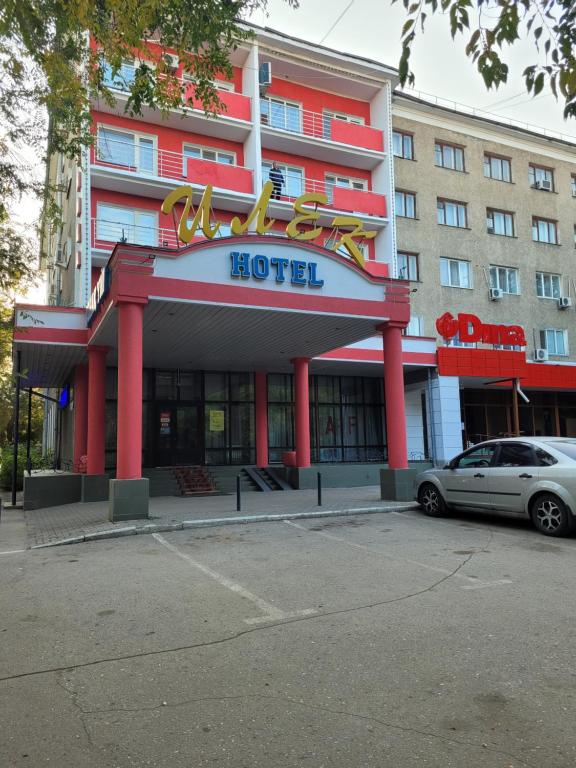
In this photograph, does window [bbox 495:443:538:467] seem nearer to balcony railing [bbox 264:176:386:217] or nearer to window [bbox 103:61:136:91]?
window [bbox 103:61:136:91]

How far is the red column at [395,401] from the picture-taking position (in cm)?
1466

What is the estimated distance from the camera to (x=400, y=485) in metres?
14.3

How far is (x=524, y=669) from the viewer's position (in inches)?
163

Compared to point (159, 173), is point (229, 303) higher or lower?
lower

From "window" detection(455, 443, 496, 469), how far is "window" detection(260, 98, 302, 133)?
17209mm

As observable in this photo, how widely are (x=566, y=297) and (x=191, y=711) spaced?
100 feet

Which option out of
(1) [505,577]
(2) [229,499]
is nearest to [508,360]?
(2) [229,499]

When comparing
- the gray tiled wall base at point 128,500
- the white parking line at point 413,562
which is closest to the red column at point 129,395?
the gray tiled wall base at point 128,500

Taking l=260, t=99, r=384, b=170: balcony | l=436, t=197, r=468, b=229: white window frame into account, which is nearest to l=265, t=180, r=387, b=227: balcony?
l=260, t=99, r=384, b=170: balcony

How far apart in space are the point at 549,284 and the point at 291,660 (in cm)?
2954

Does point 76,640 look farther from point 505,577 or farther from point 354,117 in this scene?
point 354,117

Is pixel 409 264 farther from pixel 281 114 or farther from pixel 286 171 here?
pixel 281 114

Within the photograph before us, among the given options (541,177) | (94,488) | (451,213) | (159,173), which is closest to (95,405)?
(94,488)

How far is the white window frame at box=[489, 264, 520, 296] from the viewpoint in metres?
28.0
